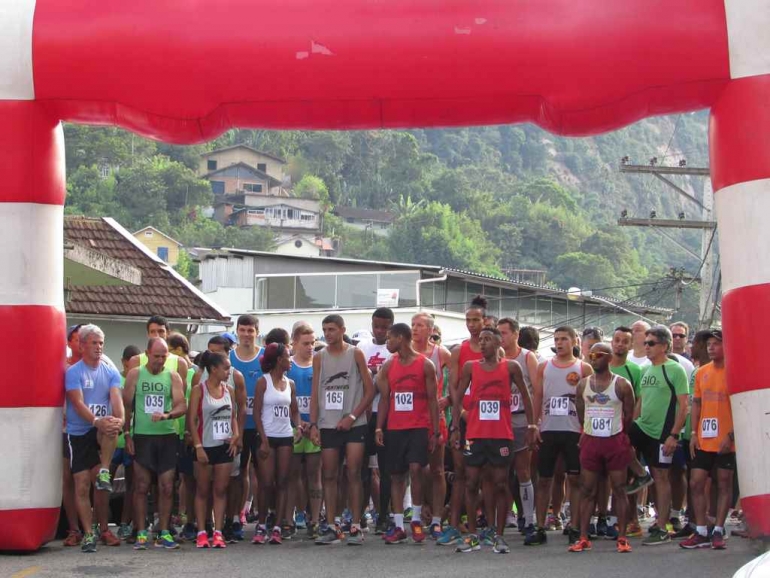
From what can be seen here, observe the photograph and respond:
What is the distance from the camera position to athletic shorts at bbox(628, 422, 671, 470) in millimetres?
10766

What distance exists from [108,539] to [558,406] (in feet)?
12.7

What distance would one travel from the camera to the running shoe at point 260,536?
10.5 m

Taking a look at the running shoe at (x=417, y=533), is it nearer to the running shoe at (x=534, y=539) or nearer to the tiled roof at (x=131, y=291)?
the running shoe at (x=534, y=539)

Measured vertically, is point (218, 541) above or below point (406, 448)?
below

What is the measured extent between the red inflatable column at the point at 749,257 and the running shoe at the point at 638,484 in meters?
1.46

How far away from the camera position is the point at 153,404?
10312mm

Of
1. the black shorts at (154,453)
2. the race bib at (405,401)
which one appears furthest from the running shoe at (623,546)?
the black shorts at (154,453)

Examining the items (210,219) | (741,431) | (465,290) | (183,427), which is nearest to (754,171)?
(741,431)

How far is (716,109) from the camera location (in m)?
9.05

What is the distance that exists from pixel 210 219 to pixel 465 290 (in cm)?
7432

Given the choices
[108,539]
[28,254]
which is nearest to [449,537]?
[108,539]

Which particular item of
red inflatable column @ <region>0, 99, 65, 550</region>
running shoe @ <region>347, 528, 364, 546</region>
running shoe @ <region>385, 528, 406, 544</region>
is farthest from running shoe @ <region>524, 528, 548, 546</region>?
red inflatable column @ <region>0, 99, 65, 550</region>

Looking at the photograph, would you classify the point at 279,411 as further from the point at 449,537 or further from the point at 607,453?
the point at 607,453

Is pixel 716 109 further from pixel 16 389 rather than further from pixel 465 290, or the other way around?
pixel 465 290
